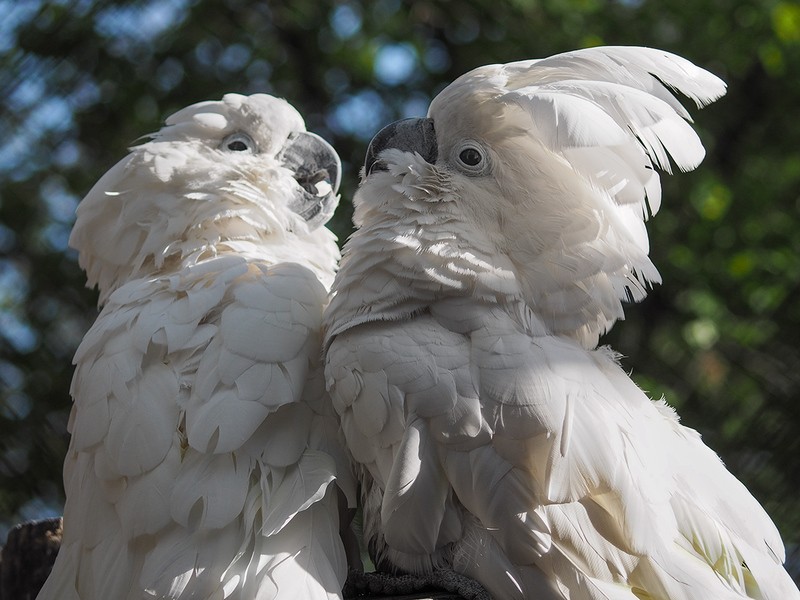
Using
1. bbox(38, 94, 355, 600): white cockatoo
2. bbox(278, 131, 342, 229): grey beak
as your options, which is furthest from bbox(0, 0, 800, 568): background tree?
bbox(38, 94, 355, 600): white cockatoo

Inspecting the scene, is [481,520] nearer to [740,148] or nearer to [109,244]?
[109,244]

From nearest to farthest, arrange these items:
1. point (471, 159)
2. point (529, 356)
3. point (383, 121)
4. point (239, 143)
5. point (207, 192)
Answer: point (529, 356), point (471, 159), point (207, 192), point (239, 143), point (383, 121)

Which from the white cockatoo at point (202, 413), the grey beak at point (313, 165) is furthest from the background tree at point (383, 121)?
the white cockatoo at point (202, 413)

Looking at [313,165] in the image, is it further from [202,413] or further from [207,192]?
[202,413]

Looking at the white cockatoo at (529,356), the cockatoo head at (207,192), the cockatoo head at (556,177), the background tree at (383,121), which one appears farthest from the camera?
the background tree at (383,121)

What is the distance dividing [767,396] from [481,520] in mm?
3711

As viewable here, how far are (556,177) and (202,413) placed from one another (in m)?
1.00

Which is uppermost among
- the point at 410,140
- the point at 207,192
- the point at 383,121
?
the point at 410,140

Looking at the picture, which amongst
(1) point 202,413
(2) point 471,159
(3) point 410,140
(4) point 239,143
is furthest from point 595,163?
(4) point 239,143

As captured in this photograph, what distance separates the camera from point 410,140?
250cm

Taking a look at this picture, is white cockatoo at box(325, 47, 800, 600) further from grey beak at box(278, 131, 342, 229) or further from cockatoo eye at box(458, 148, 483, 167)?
grey beak at box(278, 131, 342, 229)

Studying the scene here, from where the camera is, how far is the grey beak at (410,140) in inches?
98.1

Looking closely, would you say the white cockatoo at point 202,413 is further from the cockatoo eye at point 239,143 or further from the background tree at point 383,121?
the background tree at point 383,121

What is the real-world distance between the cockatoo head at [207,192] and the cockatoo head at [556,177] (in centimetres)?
49
